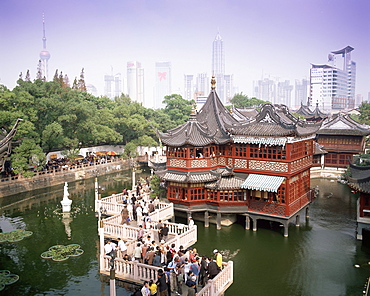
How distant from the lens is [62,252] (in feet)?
69.0

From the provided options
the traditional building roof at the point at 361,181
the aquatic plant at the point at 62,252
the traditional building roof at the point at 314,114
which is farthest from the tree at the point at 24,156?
the traditional building roof at the point at 314,114

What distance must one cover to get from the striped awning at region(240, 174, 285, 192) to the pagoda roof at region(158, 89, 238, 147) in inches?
120

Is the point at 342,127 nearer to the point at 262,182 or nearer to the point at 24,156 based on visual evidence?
the point at 262,182

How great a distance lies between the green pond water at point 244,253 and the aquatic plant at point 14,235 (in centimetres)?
44

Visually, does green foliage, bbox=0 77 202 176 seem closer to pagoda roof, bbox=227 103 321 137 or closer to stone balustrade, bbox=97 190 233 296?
stone balustrade, bbox=97 190 233 296

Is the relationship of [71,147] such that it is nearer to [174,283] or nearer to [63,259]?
[63,259]

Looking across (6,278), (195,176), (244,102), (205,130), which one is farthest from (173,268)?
(244,102)

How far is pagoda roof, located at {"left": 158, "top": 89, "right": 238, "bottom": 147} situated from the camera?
24484 millimetres

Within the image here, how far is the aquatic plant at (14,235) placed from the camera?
904 inches

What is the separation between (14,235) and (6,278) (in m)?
6.35

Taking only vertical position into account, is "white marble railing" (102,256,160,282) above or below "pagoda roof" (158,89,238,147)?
below

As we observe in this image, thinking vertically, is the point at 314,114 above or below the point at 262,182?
above

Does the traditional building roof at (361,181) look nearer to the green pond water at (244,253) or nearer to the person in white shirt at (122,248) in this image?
the green pond water at (244,253)

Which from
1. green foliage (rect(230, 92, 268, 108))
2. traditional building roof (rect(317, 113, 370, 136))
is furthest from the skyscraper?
traditional building roof (rect(317, 113, 370, 136))
